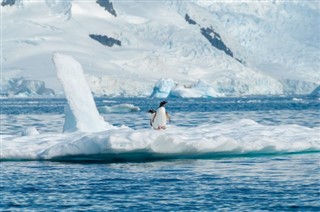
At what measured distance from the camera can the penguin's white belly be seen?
1250 inches

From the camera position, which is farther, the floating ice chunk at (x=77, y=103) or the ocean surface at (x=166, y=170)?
the floating ice chunk at (x=77, y=103)

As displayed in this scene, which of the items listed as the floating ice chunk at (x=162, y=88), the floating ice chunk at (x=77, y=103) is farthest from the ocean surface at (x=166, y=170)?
the floating ice chunk at (x=162, y=88)

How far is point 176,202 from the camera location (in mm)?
20859

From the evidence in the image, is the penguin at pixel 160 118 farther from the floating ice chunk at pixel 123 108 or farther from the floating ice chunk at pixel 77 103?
the floating ice chunk at pixel 123 108

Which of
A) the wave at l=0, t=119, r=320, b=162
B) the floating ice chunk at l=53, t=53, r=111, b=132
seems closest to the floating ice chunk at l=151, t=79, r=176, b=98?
the floating ice chunk at l=53, t=53, r=111, b=132

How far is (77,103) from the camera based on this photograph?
116 ft

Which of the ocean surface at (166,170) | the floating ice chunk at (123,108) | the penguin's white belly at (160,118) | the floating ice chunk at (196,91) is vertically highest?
the floating ice chunk at (196,91)

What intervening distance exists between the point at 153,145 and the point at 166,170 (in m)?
1.32

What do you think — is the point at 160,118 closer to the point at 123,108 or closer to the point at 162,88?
the point at 123,108

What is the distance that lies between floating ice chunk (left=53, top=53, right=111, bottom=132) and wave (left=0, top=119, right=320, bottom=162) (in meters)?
2.65

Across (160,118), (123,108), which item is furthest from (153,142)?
(123,108)

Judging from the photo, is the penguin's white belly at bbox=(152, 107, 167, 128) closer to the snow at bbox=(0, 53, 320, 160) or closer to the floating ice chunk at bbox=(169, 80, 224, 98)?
the snow at bbox=(0, 53, 320, 160)

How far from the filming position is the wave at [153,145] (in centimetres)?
2745

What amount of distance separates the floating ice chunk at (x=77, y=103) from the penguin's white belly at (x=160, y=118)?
3.40 metres
